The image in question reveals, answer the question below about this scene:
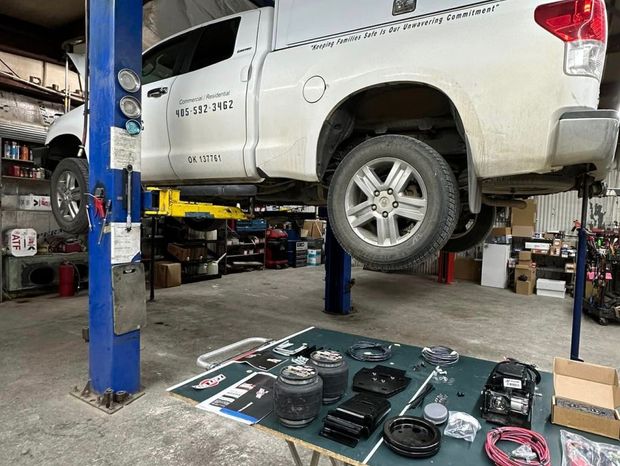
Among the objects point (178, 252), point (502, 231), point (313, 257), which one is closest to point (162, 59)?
point (178, 252)

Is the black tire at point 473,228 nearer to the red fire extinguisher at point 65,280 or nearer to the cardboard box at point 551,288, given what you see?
the cardboard box at point 551,288

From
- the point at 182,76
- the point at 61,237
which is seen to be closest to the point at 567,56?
the point at 182,76

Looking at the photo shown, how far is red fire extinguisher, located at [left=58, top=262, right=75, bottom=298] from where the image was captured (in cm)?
571

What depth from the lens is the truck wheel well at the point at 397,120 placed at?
2.09 metres

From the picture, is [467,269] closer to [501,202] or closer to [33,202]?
[501,202]

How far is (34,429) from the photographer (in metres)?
2.31

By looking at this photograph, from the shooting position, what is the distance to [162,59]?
316 centimetres

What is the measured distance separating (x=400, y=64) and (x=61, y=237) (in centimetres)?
619

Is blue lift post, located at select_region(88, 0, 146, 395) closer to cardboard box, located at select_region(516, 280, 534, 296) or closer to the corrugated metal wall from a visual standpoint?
cardboard box, located at select_region(516, 280, 534, 296)

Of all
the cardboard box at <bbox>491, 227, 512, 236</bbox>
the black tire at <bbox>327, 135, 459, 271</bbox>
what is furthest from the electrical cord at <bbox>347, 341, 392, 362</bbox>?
the cardboard box at <bbox>491, 227, 512, 236</bbox>

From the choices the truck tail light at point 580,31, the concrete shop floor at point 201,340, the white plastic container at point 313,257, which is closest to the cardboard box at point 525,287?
the concrete shop floor at point 201,340

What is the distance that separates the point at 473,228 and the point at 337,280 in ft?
8.35

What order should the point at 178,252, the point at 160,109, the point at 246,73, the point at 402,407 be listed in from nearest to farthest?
the point at 402,407, the point at 246,73, the point at 160,109, the point at 178,252

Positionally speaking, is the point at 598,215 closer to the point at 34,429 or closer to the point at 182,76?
the point at 182,76
